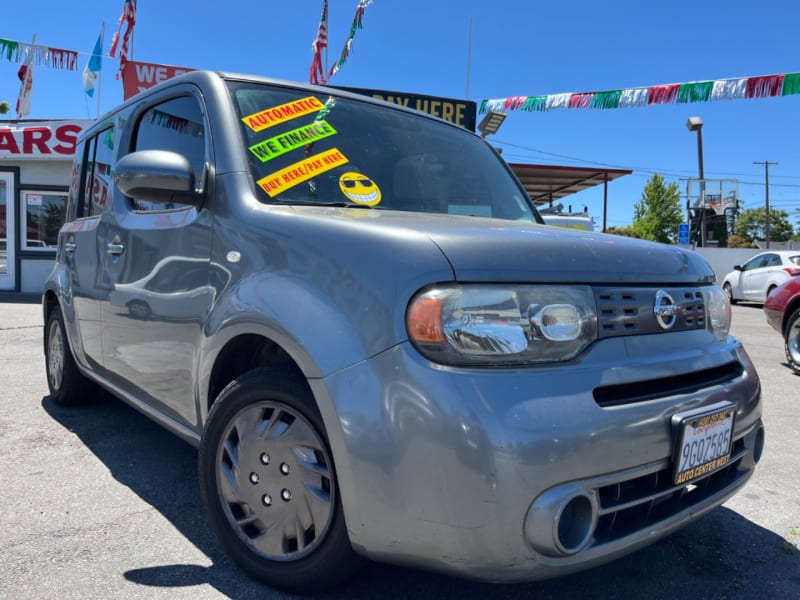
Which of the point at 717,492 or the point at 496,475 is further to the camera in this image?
the point at 717,492

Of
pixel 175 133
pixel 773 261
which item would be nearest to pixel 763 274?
pixel 773 261

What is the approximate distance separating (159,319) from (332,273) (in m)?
1.12

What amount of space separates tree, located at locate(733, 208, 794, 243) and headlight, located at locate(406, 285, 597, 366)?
10283cm

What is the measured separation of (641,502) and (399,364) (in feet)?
2.54

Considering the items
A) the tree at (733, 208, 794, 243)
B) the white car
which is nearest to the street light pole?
the white car

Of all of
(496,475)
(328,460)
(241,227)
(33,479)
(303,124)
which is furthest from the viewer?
(33,479)

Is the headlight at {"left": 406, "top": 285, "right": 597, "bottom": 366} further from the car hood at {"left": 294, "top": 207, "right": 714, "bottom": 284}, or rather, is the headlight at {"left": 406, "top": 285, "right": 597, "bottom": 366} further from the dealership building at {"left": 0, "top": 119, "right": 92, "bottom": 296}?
the dealership building at {"left": 0, "top": 119, "right": 92, "bottom": 296}

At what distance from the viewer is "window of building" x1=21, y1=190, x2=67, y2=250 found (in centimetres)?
1345

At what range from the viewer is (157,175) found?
87.1 inches

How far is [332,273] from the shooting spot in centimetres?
178

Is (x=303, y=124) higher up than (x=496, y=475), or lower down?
higher up

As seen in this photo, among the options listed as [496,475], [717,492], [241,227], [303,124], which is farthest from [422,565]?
[303,124]

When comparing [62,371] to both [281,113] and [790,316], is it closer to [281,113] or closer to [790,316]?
[281,113]

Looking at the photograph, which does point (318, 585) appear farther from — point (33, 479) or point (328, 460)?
point (33, 479)
